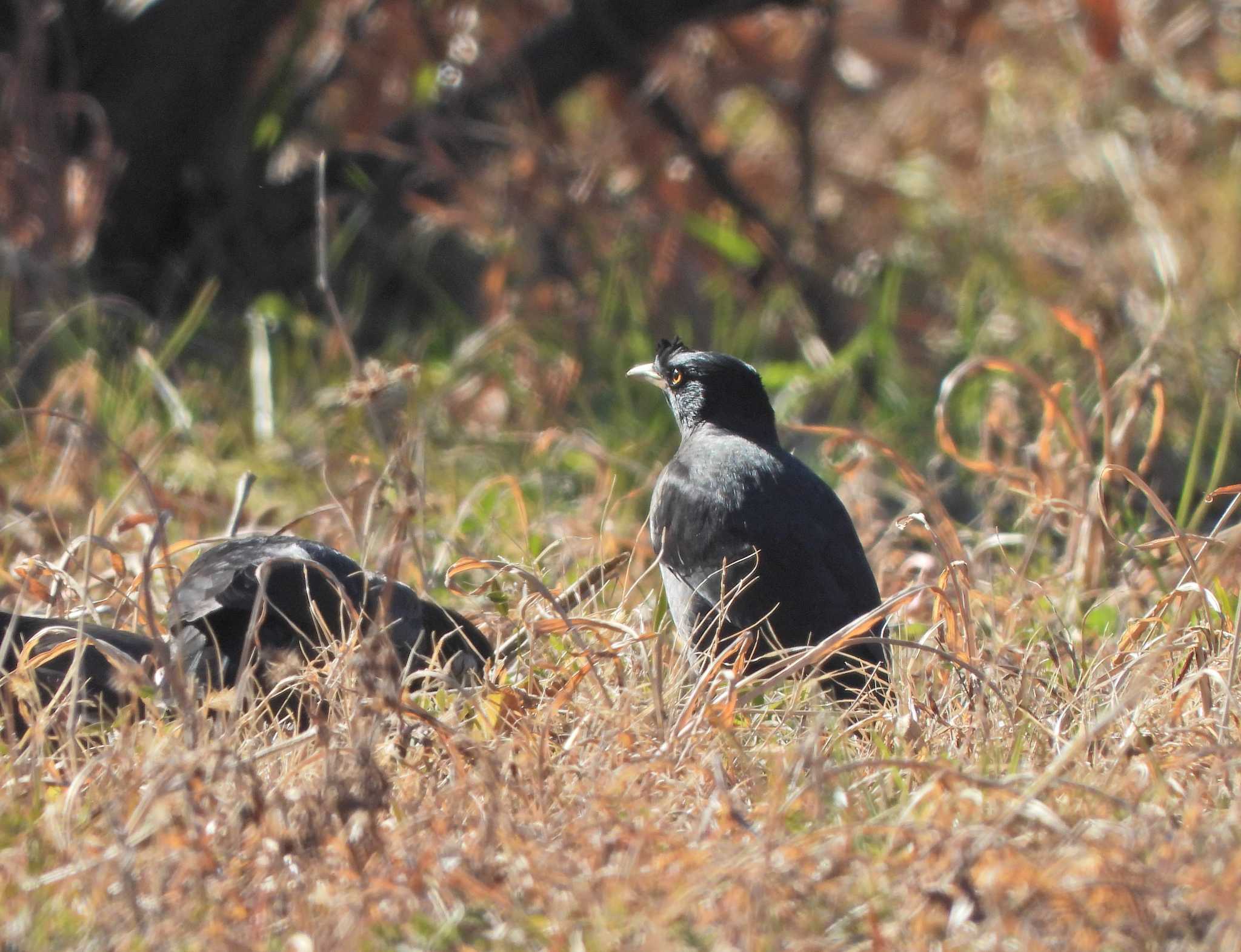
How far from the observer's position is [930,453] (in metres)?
4.97

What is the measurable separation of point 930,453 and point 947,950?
10.9ft

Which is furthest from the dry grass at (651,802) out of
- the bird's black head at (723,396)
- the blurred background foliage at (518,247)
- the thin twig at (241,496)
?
the blurred background foliage at (518,247)

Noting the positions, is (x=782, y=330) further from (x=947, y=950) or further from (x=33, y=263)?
(x=947, y=950)

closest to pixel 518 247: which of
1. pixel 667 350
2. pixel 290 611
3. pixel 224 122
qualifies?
pixel 224 122

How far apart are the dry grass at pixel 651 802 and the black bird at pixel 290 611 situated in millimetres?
100

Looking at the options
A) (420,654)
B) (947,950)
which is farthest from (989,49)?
(947,950)

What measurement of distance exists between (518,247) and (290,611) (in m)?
3.13

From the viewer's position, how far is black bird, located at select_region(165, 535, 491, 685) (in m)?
2.78

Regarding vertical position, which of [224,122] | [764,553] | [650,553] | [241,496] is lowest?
[650,553]

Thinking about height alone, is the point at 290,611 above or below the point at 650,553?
above

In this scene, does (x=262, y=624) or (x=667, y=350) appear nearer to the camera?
(x=262, y=624)

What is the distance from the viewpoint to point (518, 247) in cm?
580

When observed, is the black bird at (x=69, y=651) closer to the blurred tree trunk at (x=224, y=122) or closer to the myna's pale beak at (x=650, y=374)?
the myna's pale beak at (x=650, y=374)

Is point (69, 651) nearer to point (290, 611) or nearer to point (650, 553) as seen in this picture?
point (290, 611)
